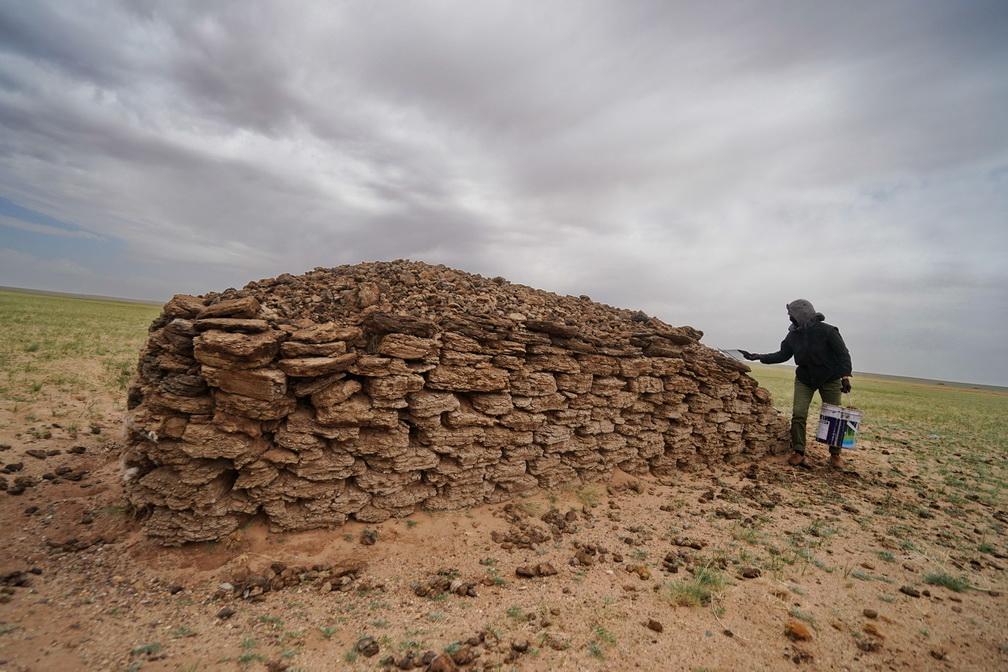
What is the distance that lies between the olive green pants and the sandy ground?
2178 mm

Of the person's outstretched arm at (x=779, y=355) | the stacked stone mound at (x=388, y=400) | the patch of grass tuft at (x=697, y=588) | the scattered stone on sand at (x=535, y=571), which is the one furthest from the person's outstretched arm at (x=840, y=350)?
the scattered stone on sand at (x=535, y=571)

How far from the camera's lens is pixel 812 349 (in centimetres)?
954

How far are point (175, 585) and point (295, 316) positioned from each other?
3.91 meters

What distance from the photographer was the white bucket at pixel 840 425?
31.2 feet

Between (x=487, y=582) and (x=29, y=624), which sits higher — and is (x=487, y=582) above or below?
above

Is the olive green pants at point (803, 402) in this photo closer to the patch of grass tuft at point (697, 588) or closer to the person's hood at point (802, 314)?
the person's hood at point (802, 314)

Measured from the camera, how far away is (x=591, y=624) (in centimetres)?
435

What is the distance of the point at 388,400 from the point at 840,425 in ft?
33.1

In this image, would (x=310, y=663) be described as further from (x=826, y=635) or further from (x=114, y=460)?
(x=114, y=460)

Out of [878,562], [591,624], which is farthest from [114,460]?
[878,562]

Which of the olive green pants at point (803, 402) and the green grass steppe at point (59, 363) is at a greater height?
the olive green pants at point (803, 402)

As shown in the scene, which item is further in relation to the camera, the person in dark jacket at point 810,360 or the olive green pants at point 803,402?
the olive green pants at point 803,402

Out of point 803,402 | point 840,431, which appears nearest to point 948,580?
point 840,431

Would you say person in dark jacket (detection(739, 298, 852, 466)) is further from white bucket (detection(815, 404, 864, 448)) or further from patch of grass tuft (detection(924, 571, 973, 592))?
patch of grass tuft (detection(924, 571, 973, 592))
